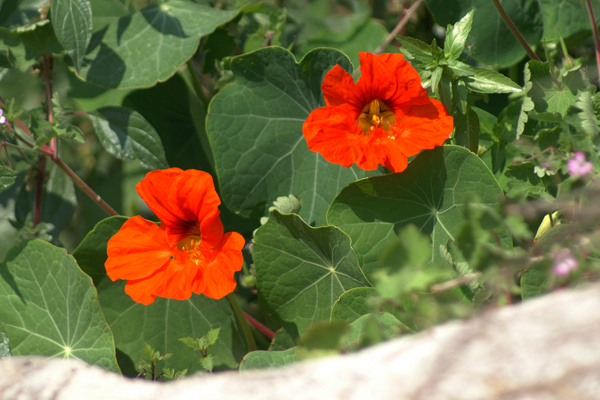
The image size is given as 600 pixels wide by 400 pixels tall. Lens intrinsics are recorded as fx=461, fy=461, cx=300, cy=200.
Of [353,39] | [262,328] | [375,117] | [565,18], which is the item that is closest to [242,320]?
[262,328]

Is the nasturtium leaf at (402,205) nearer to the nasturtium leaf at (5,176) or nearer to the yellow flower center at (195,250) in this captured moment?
the yellow flower center at (195,250)

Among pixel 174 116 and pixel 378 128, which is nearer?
pixel 378 128

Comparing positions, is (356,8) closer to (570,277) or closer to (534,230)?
(534,230)

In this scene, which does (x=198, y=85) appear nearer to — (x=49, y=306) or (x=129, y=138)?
(x=129, y=138)

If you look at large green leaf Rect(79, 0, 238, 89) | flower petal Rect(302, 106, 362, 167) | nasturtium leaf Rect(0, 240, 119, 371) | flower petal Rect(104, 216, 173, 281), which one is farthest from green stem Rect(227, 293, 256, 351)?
large green leaf Rect(79, 0, 238, 89)

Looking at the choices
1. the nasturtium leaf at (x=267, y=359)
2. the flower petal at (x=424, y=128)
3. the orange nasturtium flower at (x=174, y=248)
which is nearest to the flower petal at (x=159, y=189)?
the orange nasturtium flower at (x=174, y=248)

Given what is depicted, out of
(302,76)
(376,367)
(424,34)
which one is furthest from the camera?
(424,34)

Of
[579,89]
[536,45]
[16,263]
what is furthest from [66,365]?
[536,45]
